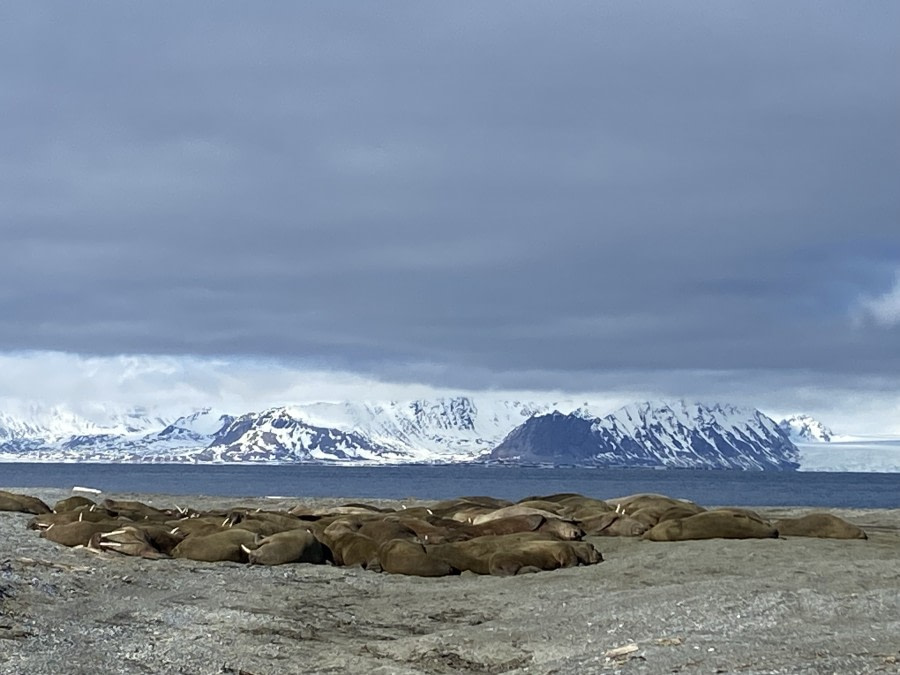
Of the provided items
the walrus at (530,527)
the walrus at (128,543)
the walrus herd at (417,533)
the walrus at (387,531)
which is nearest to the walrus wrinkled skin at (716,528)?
the walrus herd at (417,533)

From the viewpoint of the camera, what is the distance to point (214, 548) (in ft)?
65.8

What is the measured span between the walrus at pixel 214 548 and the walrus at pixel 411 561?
2.43m

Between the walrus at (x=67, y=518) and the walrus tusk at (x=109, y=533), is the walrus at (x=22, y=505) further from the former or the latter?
the walrus tusk at (x=109, y=533)

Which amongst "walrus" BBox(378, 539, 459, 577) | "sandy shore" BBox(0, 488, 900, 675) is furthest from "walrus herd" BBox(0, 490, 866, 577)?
"sandy shore" BBox(0, 488, 900, 675)

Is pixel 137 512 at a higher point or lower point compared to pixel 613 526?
lower

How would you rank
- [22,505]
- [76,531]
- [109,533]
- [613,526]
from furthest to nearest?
[22,505] < [613,526] < [76,531] < [109,533]

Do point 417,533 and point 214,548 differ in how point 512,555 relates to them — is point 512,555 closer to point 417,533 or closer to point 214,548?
point 417,533

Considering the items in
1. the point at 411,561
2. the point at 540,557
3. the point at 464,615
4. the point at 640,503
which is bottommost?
the point at 464,615

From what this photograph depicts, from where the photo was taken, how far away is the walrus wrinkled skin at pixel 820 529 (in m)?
22.0

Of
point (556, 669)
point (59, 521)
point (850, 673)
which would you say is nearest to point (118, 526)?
point (59, 521)

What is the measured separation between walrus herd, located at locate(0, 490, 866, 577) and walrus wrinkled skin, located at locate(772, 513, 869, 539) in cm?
2

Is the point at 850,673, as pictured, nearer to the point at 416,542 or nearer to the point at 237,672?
the point at 237,672

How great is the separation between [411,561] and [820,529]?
26.2 feet

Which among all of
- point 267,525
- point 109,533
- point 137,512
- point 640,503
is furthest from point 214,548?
point 640,503
